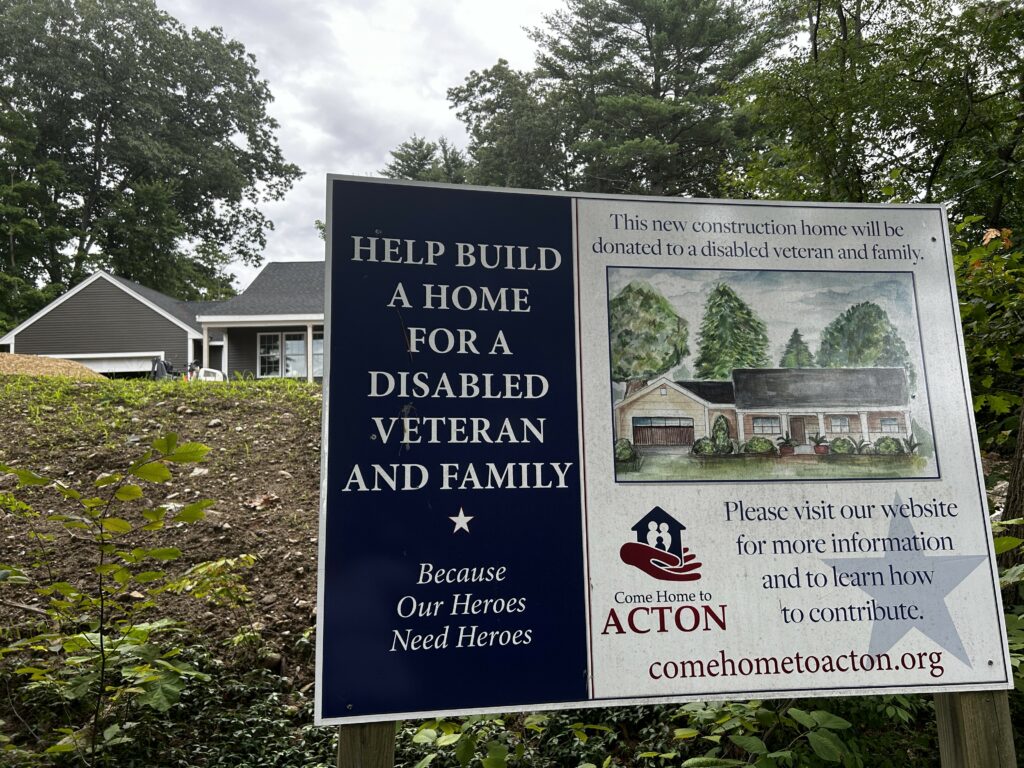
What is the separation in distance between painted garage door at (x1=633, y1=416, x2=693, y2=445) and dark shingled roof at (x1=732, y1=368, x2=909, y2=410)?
0.19m

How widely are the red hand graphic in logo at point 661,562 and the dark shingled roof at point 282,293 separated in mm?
21781

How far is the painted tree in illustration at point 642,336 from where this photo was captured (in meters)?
2.24

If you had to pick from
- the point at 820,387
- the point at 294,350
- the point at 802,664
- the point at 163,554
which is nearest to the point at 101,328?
the point at 294,350

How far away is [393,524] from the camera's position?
2.03m

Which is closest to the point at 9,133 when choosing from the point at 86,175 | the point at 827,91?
the point at 86,175

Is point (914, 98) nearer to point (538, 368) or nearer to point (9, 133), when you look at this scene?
point (538, 368)

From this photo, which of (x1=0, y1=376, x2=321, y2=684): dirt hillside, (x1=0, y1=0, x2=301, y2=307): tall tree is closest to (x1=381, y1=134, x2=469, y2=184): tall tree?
(x1=0, y1=0, x2=301, y2=307): tall tree

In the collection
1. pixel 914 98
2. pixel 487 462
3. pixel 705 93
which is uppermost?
pixel 705 93

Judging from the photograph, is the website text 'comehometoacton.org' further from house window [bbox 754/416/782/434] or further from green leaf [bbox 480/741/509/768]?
house window [bbox 754/416/782/434]

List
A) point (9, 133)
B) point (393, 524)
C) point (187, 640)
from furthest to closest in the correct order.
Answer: point (9, 133), point (187, 640), point (393, 524)

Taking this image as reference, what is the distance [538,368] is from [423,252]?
19.8 inches

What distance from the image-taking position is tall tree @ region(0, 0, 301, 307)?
118 feet

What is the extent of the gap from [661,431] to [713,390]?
0.22 meters

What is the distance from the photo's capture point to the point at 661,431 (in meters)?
2.20
